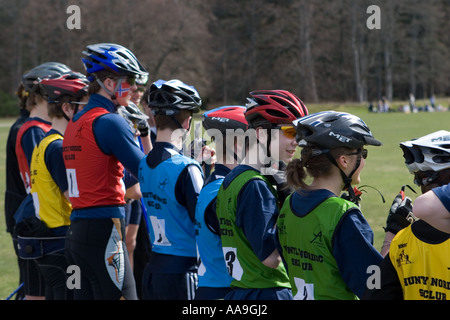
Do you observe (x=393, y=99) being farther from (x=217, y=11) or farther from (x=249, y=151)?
(x=249, y=151)

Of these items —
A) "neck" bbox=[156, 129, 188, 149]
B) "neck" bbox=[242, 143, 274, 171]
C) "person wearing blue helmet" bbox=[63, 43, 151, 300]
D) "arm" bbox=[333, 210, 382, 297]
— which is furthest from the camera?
"person wearing blue helmet" bbox=[63, 43, 151, 300]

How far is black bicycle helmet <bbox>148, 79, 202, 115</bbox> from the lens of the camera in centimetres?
505

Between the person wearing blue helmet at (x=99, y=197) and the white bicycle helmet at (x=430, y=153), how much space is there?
8.12 ft

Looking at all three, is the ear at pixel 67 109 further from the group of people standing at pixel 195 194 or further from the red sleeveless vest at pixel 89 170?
the red sleeveless vest at pixel 89 170

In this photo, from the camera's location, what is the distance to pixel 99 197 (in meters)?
5.30

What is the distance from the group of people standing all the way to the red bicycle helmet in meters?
0.01

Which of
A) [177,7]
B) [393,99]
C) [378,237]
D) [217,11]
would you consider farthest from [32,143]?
[393,99]

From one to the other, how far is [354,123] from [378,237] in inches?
324

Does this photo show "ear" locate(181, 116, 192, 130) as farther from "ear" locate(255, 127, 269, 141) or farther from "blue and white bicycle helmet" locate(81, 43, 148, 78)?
"ear" locate(255, 127, 269, 141)

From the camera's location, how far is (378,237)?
11602 mm

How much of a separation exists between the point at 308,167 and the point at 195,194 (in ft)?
3.88

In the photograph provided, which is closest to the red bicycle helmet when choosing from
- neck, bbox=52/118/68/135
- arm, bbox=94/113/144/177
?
arm, bbox=94/113/144/177

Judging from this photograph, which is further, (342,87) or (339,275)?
(342,87)

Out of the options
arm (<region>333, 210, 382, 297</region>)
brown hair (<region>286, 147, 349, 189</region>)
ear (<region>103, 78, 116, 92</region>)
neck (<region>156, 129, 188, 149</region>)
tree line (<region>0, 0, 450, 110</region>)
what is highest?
tree line (<region>0, 0, 450, 110</region>)
